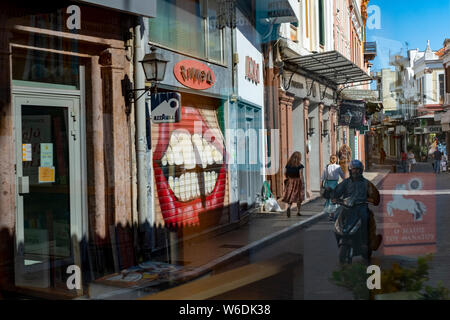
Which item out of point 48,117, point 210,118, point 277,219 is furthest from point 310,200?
point 48,117

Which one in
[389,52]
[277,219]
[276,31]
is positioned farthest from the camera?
[276,31]

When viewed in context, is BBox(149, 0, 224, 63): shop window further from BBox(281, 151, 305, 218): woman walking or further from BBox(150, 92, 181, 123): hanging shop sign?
BBox(281, 151, 305, 218): woman walking

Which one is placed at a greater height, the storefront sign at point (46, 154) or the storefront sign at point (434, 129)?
the storefront sign at point (434, 129)

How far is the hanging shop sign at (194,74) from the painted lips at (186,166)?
44 centimetres

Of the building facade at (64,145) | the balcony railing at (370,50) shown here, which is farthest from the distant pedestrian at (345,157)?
the building facade at (64,145)


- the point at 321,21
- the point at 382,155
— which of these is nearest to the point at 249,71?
the point at 321,21

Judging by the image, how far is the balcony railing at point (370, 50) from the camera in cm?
528

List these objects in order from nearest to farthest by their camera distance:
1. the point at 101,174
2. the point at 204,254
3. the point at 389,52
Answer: the point at 389,52
the point at 101,174
the point at 204,254

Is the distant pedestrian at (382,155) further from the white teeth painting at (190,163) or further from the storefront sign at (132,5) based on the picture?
the white teeth painting at (190,163)

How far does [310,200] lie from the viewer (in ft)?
40.9

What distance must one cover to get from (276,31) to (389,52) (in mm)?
9044

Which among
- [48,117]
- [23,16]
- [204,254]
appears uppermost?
[23,16]

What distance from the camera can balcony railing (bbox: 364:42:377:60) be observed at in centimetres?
528

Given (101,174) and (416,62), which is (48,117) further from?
(416,62)
